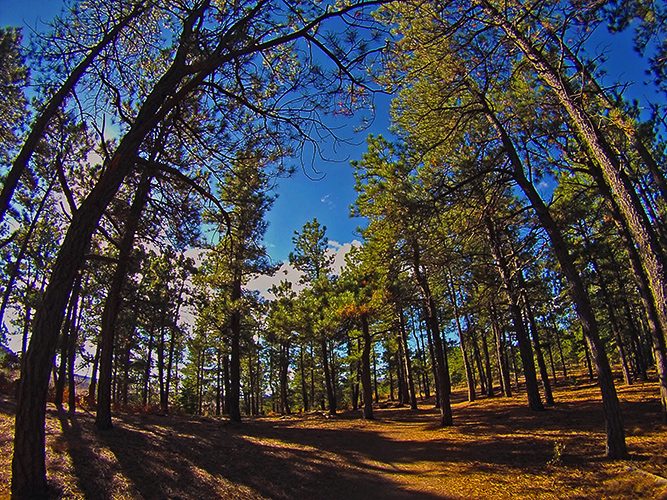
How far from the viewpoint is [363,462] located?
32.3ft

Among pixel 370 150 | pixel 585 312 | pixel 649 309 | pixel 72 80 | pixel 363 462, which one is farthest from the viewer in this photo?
pixel 370 150

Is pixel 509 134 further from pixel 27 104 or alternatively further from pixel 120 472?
pixel 27 104

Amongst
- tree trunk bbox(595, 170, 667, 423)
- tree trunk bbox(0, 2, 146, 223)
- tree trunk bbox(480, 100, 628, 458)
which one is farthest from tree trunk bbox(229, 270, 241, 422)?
tree trunk bbox(595, 170, 667, 423)

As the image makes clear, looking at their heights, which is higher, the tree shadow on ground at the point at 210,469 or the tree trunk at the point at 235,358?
the tree trunk at the point at 235,358

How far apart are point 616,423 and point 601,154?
16.3 ft

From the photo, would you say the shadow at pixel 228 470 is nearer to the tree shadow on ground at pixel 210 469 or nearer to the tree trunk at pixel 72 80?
the tree shadow on ground at pixel 210 469

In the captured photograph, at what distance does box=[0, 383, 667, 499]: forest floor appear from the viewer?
19.7 ft

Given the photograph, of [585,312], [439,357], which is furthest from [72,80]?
[439,357]

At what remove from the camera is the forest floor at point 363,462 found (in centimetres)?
602

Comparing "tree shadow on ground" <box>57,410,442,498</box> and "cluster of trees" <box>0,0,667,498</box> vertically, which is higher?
Answer: "cluster of trees" <box>0,0,667,498</box>

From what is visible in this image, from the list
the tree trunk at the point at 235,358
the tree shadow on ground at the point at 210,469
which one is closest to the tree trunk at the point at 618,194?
the tree shadow on ground at the point at 210,469

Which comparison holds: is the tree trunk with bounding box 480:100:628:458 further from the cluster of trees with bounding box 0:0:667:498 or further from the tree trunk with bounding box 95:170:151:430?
the tree trunk with bounding box 95:170:151:430

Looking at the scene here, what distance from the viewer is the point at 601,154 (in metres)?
5.86

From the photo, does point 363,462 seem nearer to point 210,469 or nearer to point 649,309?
point 210,469
